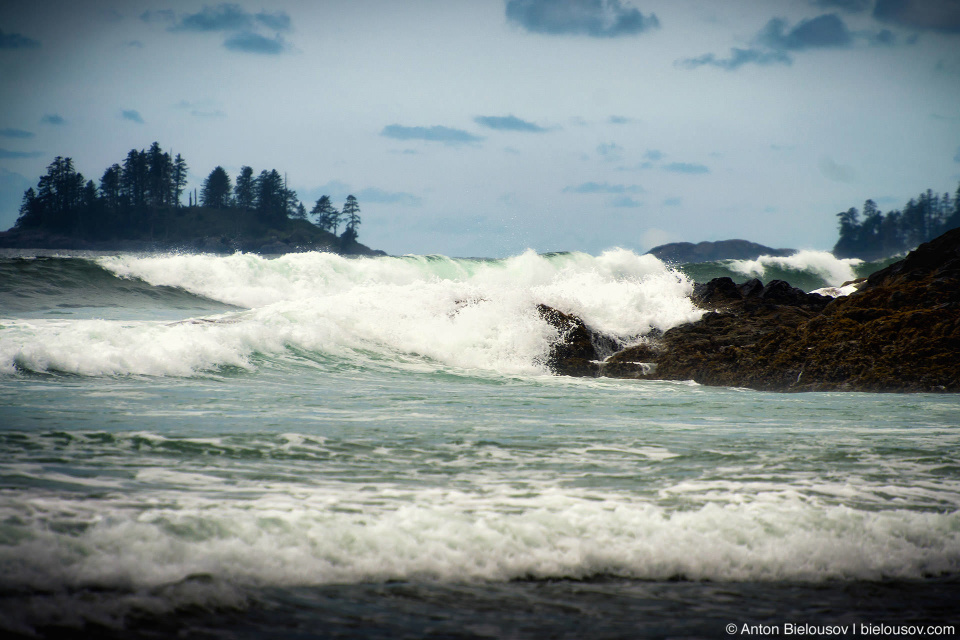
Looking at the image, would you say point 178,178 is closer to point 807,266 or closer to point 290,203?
point 290,203

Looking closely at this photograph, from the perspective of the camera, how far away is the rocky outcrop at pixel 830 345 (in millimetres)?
11094

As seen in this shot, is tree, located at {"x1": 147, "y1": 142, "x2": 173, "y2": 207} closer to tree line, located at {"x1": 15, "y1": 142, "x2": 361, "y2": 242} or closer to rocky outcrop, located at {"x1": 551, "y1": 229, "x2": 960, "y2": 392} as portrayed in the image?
tree line, located at {"x1": 15, "y1": 142, "x2": 361, "y2": 242}

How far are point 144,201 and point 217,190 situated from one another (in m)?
11.6

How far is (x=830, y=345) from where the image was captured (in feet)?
38.8

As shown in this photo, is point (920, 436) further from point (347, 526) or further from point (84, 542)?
point (84, 542)

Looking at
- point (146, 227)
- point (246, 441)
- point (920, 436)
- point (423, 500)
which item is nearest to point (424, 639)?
point (423, 500)

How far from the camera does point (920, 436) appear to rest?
23.3ft

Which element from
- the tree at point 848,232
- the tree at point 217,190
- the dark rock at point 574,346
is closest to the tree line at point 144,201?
the tree at point 217,190

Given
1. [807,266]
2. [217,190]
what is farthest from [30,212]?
[807,266]

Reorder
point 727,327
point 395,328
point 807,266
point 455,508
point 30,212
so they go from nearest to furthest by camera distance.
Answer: point 455,508 → point 727,327 → point 395,328 → point 807,266 → point 30,212

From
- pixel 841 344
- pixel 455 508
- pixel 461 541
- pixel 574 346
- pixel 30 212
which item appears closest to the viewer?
pixel 461 541

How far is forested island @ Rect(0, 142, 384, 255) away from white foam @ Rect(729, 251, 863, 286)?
79.9 meters

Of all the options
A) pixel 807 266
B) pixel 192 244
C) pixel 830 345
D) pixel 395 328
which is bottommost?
pixel 395 328

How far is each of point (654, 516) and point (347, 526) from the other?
5.78 ft
